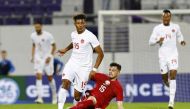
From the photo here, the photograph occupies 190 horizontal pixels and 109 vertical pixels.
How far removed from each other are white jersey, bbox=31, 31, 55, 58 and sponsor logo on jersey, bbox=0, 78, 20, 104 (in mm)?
2401

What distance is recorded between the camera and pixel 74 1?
28.7m

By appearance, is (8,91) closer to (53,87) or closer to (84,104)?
(53,87)

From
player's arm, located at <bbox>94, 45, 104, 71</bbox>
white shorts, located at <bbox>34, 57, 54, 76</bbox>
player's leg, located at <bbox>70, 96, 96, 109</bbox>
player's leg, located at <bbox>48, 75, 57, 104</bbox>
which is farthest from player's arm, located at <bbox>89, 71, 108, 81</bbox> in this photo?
player's leg, located at <bbox>48, 75, 57, 104</bbox>

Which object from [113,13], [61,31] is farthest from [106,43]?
[61,31]

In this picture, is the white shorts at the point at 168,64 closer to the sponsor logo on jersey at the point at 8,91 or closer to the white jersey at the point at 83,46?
the white jersey at the point at 83,46

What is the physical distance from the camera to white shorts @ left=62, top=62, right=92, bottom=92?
1341 centimetres

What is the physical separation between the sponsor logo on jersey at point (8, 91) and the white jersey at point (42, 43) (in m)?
2.40

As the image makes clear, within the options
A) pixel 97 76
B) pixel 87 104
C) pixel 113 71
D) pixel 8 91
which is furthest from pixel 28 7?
pixel 87 104

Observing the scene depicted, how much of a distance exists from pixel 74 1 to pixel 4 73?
6.57 m

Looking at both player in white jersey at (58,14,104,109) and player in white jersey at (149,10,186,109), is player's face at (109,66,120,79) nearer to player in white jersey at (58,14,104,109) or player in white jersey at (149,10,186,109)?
player in white jersey at (58,14,104,109)

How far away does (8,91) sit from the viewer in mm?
20984

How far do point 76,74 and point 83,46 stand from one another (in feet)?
1.81

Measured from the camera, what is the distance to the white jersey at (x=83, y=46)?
13422 millimetres

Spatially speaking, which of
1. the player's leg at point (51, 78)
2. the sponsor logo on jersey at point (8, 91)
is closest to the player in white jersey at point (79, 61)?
the player's leg at point (51, 78)
